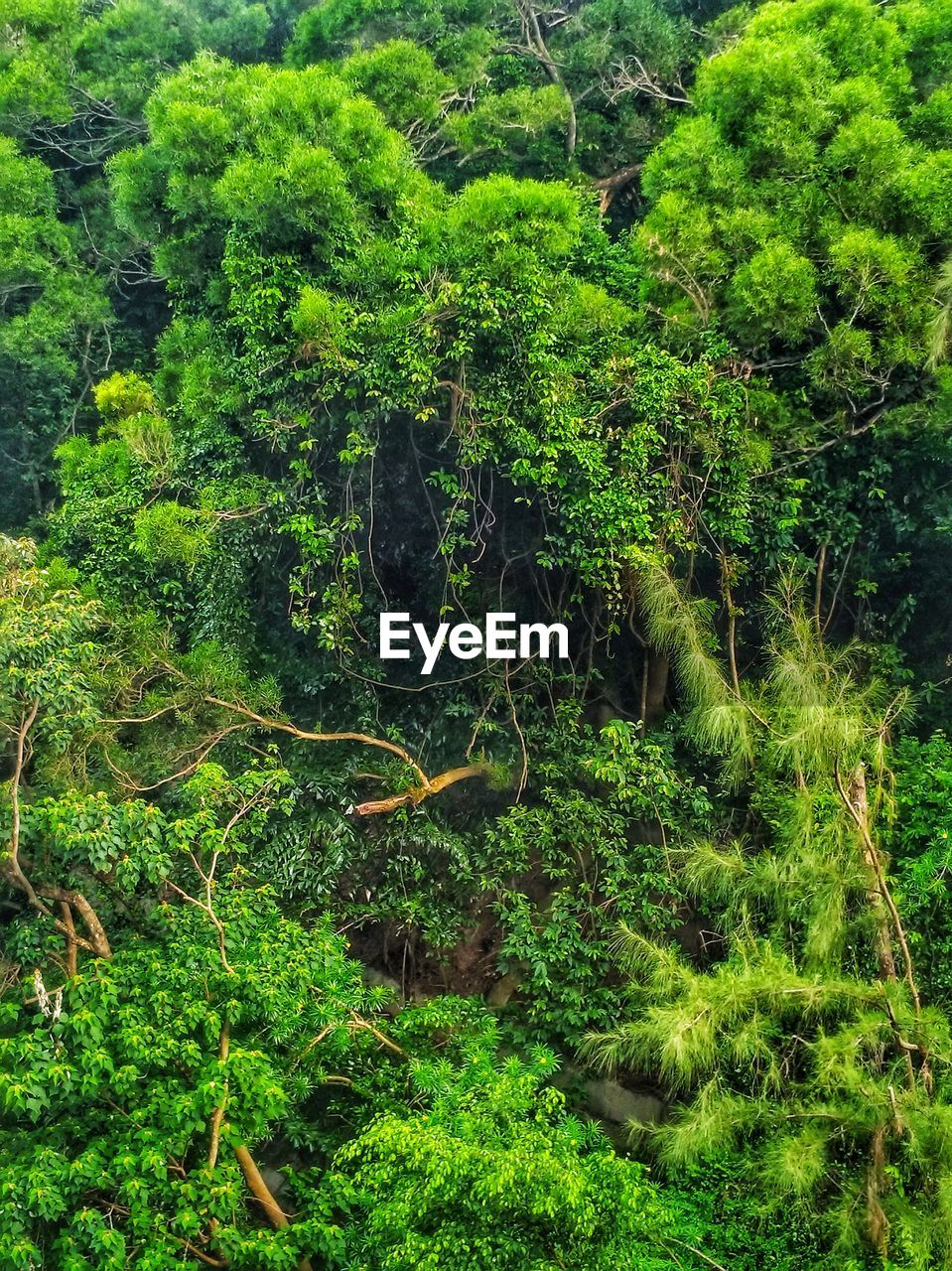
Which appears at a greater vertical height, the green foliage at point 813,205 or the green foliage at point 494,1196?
the green foliage at point 813,205

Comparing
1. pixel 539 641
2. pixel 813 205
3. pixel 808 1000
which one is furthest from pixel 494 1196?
pixel 813 205

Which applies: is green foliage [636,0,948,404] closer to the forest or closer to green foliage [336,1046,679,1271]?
the forest

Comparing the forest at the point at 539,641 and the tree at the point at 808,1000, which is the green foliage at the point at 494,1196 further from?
the tree at the point at 808,1000

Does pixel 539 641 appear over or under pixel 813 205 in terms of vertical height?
under

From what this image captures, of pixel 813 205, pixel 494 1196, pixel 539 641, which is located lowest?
pixel 494 1196

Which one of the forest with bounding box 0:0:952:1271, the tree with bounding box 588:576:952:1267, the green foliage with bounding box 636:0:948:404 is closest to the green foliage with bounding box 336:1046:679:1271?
the forest with bounding box 0:0:952:1271

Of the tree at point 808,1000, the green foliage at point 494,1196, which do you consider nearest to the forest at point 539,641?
the tree at point 808,1000

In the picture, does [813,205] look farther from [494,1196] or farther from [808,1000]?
[494,1196]

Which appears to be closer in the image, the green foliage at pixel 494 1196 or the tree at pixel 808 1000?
the green foliage at pixel 494 1196

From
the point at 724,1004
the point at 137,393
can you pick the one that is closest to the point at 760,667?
the point at 724,1004
